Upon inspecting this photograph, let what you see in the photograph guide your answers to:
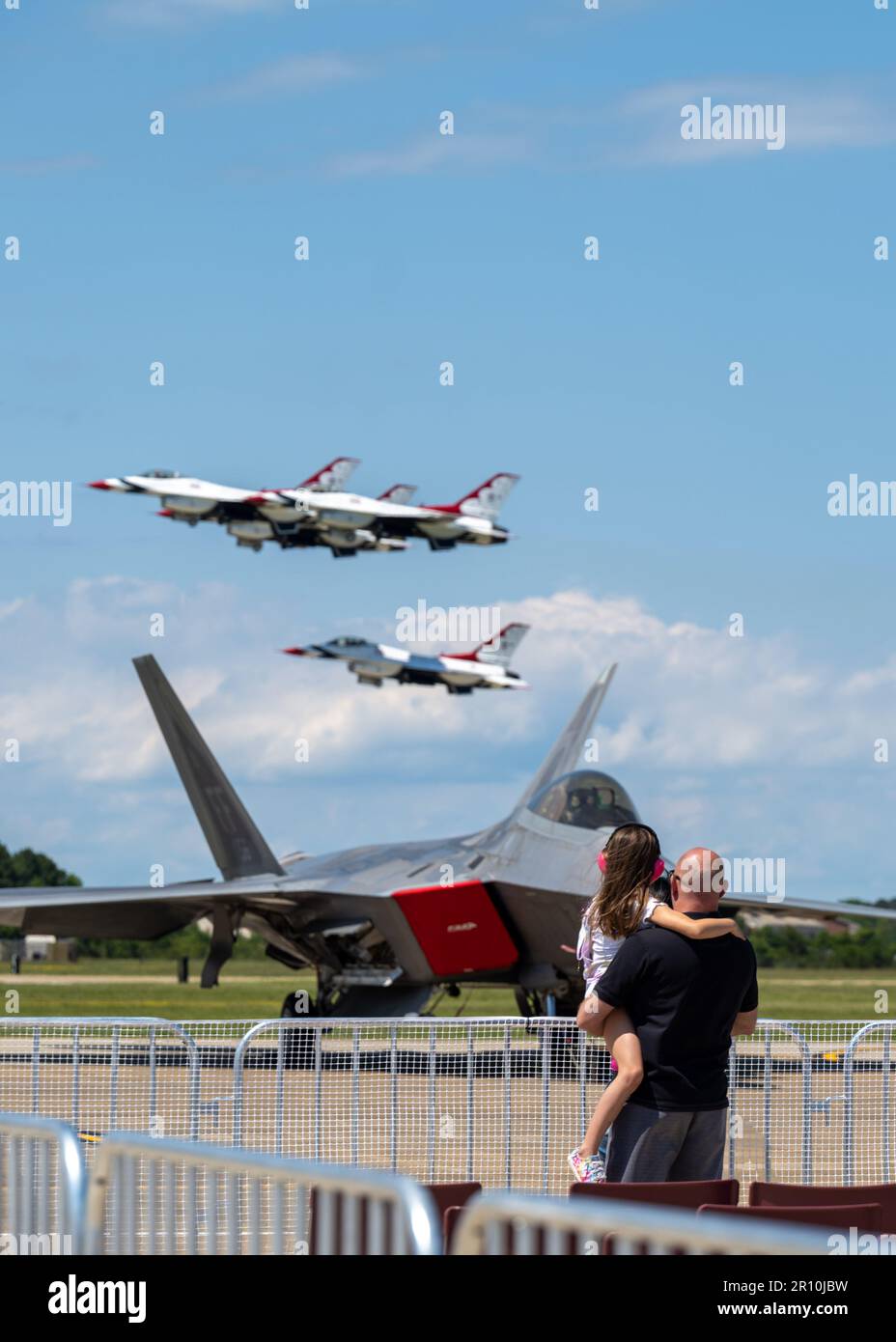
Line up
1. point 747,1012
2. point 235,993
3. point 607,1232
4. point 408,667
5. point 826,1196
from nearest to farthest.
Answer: point 607,1232 → point 826,1196 → point 747,1012 → point 235,993 → point 408,667

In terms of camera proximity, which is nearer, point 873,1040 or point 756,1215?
point 756,1215

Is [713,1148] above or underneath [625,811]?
underneath

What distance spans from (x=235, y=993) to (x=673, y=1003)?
119 ft

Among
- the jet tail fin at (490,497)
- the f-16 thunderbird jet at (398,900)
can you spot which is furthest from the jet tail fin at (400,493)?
the f-16 thunderbird jet at (398,900)

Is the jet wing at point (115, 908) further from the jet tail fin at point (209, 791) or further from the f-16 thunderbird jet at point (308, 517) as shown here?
the f-16 thunderbird jet at point (308, 517)

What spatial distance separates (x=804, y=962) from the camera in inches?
2482

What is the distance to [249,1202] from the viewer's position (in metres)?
4.32

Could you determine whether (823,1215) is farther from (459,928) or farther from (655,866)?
(459,928)

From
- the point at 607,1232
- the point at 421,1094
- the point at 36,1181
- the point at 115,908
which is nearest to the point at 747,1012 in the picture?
the point at 36,1181
